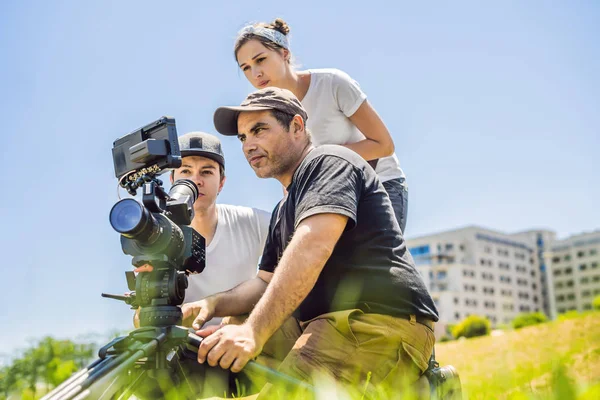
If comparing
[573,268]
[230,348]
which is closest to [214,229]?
[230,348]

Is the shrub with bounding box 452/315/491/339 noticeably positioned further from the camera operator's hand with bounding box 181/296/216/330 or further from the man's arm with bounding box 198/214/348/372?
the man's arm with bounding box 198/214/348/372

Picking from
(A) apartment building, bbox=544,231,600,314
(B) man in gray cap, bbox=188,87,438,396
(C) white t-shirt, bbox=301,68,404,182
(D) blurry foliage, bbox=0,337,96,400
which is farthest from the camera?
(A) apartment building, bbox=544,231,600,314

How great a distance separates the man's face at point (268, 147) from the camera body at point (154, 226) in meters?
0.67

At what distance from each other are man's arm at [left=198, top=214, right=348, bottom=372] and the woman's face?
1977mm

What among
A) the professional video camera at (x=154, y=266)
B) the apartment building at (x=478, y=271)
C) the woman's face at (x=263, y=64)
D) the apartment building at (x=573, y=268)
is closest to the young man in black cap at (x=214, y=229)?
the woman's face at (x=263, y=64)

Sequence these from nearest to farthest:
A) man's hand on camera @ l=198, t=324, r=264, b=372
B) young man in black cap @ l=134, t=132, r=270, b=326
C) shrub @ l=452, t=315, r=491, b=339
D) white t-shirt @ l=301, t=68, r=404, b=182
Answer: man's hand on camera @ l=198, t=324, r=264, b=372 → white t-shirt @ l=301, t=68, r=404, b=182 → young man in black cap @ l=134, t=132, r=270, b=326 → shrub @ l=452, t=315, r=491, b=339

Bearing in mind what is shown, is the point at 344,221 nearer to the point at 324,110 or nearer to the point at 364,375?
the point at 364,375

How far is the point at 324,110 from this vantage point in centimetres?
424

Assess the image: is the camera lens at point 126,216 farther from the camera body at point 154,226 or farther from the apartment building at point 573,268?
the apartment building at point 573,268

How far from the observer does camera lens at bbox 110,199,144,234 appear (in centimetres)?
240

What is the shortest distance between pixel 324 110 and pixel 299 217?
1.77 meters

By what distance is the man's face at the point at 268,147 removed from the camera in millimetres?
3355

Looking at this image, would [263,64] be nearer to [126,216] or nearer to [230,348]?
[126,216]

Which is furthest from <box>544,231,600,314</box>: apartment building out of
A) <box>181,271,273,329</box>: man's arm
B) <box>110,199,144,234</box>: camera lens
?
<box>110,199,144,234</box>: camera lens
